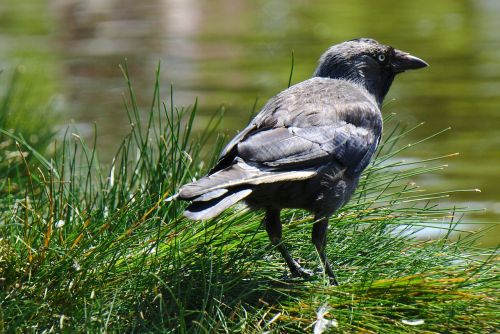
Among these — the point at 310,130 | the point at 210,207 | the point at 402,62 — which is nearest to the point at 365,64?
the point at 402,62

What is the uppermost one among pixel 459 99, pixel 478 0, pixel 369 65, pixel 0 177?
pixel 369 65

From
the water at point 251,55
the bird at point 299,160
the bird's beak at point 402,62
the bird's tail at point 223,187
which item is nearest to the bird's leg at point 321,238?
the bird at point 299,160

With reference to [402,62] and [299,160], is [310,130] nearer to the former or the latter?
[299,160]

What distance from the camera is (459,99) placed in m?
10.6

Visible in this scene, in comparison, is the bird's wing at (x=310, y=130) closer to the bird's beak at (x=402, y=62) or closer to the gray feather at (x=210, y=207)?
the gray feather at (x=210, y=207)

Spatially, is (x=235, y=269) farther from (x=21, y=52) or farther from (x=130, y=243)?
(x=21, y=52)

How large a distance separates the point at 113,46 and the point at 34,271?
38.8 feet

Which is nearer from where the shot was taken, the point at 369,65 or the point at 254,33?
the point at 369,65

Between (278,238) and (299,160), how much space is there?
278mm

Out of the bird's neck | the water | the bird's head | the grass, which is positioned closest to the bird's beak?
the bird's head

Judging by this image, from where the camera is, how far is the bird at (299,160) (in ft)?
11.1

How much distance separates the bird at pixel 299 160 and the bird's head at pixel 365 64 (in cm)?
17

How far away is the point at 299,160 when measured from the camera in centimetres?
369

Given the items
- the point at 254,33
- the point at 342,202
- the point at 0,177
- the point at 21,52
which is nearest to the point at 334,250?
the point at 342,202
